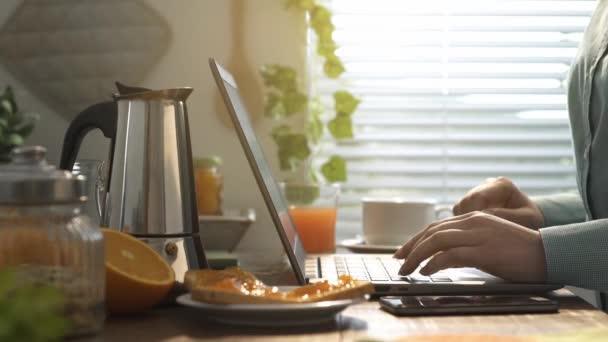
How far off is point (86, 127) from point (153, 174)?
111 mm

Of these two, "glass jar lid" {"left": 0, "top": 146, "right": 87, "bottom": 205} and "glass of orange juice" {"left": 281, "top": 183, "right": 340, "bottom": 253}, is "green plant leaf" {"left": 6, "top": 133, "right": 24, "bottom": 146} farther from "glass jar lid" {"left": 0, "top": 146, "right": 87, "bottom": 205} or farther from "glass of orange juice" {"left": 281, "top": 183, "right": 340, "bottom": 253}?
"glass jar lid" {"left": 0, "top": 146, "right": 87, "bottom": 205}

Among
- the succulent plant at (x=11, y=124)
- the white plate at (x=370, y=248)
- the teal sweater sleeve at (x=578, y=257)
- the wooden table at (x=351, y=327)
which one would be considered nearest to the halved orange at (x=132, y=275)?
the wooden table at (x=351, y=327)

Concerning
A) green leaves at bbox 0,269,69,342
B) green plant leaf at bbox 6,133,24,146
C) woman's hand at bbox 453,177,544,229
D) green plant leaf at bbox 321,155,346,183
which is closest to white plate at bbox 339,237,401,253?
woman's hand at bbox 453,177,544,229

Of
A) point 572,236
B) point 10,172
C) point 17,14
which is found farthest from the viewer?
point 17,14

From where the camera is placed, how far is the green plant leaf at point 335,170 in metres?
1.97

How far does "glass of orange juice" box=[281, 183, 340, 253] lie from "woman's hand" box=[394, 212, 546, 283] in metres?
0.63

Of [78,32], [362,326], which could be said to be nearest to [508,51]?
[78,32]

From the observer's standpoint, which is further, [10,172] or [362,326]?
[362,326]

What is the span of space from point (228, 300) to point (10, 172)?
8.6 inches

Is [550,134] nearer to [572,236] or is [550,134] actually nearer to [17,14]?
[572,236]

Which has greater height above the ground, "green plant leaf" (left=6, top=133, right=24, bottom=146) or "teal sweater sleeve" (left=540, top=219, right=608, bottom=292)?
"green plant leaf" (left=6, top=133, right=24, bottom=146)

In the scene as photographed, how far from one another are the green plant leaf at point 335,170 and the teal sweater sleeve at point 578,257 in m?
0.94

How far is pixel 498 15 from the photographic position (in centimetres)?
219

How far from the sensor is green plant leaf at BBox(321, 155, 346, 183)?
6.47 feet
